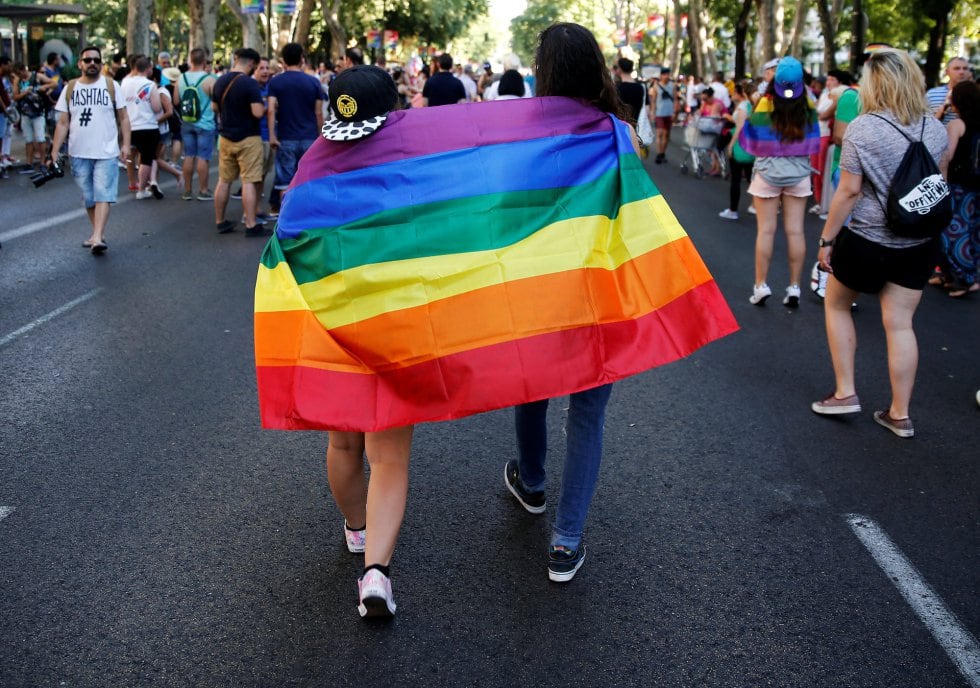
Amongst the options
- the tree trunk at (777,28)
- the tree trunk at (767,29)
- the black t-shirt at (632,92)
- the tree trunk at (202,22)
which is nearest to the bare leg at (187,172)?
the black t-shirt at (632,92)

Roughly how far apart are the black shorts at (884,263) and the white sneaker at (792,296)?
109 inches

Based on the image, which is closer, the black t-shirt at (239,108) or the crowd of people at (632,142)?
the crowd of people at (632,142)

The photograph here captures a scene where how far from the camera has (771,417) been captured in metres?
5.52

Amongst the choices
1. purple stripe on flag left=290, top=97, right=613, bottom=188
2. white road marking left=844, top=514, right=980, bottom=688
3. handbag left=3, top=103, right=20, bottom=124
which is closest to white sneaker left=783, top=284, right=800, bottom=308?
white road marking left=844, top=514, right=980, bottom=688

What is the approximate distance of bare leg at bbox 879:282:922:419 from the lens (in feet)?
17.0

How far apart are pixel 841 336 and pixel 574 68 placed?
2.83m

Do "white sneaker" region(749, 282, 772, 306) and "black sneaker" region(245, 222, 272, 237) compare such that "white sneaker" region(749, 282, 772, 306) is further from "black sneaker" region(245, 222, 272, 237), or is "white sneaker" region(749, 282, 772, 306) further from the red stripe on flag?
"black sneaker" region(245, 222, 272, 237)

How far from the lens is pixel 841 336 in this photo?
18.0ft

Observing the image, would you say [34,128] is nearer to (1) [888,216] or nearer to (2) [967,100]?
(2) [967,100]

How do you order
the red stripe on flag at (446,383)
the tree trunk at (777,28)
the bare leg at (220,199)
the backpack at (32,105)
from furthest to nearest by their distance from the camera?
1. the tree trunk at (777,28)
2. the backpack at (32,105)
3. the bare leg at (220,199)
4. the red stripe on flag at (446,383)

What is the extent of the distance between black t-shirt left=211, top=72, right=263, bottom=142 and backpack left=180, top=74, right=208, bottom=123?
2190 mm

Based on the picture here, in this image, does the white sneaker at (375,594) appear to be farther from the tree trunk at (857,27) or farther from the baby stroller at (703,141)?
the tree trunk at (857,27)

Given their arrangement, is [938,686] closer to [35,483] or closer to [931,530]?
[931,530]

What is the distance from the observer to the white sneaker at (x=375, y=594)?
330 centimetres
